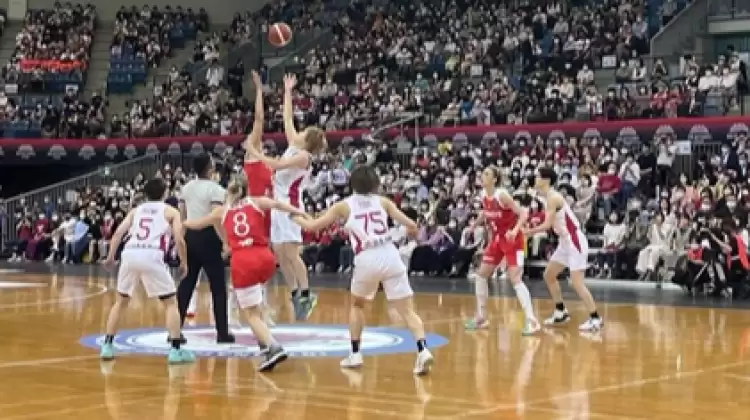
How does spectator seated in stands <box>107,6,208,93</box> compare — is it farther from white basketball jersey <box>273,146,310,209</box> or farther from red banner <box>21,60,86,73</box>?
white basketball jersey <box>273,146,310,209</box>

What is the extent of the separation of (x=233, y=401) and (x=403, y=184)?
1723cm

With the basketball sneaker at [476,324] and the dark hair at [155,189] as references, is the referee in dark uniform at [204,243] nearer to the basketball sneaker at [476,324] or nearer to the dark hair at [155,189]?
the dark hair at [155,189]

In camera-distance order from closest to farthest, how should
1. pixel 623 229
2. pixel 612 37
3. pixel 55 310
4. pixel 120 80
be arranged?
pixel 55 310 → pixel 623 229 → pixel 612 37 → pixel 120 80

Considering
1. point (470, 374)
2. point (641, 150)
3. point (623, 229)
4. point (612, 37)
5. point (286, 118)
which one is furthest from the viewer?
point (612, 37)

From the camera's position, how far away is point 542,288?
776 inches

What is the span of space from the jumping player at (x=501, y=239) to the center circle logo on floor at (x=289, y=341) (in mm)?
1105

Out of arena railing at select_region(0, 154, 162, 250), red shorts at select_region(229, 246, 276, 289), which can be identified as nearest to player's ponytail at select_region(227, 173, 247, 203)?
red shorts at select_region(229, 246, 276, 289)

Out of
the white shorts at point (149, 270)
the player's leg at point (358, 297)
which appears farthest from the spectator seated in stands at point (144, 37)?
the player's leg at point (358, 297)

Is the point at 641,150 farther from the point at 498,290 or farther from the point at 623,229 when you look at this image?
the point at 498,290

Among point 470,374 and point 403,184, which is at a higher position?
point 403,184

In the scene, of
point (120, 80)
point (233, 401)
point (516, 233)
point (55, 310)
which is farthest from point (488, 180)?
point (120, 80)

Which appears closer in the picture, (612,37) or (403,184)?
(403,184)

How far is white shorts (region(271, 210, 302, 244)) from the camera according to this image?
11602mm

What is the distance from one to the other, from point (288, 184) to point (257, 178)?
1.72 ft
